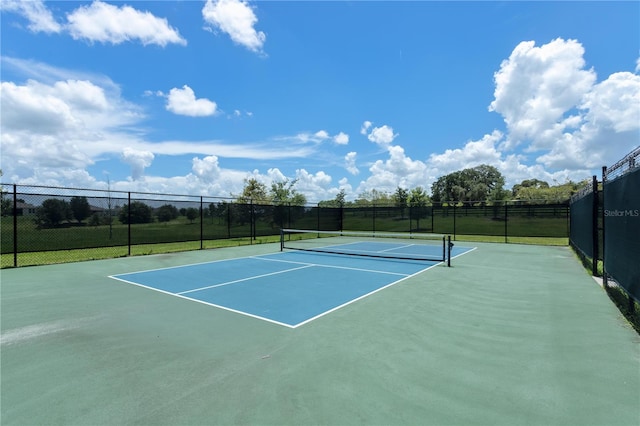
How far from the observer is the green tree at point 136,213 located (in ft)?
39.1

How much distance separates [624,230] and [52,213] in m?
14.2

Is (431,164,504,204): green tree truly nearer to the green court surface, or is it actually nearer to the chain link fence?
the chain link fence

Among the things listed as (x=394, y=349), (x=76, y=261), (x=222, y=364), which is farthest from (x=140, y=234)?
(x=394, y=349)

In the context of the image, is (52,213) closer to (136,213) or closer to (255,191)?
(136,213)

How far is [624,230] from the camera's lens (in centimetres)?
486

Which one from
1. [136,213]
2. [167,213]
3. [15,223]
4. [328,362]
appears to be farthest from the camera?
[167,213]

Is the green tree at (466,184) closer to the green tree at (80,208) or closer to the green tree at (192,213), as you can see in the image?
the green tree at (192,213)

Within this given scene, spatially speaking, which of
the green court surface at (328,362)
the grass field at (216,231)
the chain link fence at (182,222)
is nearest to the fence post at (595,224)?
the green court surface at (328,362)

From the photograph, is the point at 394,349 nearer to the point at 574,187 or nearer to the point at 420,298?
the point at 420,298

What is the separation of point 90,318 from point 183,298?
4.69 feet

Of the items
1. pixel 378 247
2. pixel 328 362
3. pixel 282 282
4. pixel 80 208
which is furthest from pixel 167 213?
pixel 328 362

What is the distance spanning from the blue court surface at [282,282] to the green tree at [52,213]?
4.45 meters

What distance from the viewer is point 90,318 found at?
474 cm

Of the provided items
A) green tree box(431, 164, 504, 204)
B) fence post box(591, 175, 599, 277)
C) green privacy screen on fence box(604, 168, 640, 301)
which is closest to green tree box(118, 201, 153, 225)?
green privacy screen on fence box(604, 168, 640, 301)
